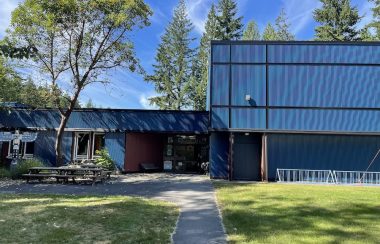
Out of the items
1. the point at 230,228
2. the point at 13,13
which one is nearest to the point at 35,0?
the point at 13,13

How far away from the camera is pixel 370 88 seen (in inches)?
785

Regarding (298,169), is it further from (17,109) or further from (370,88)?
(17,109)

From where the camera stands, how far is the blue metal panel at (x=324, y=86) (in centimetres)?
1994

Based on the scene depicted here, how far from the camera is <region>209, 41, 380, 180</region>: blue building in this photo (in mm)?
19875

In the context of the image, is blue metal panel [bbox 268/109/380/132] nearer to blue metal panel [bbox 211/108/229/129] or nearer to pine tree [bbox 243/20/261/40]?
blue metal panel [bbox 211/108/229/129]

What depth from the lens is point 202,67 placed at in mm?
44344

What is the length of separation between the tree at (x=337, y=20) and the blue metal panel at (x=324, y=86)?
73.0ft

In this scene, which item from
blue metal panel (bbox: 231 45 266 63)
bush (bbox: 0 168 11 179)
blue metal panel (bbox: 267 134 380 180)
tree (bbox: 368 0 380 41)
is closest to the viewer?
bush (bbox: 0 168 11 179)

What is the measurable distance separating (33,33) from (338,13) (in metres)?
33.7

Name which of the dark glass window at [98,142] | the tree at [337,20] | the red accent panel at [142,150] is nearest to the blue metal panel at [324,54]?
the red accent panel at [142,150]

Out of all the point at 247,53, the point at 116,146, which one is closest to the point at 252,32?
the point at 247,53

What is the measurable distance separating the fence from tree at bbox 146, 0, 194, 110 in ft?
80.0

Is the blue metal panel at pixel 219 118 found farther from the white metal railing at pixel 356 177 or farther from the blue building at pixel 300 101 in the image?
the white metal railing at pixel 356 177

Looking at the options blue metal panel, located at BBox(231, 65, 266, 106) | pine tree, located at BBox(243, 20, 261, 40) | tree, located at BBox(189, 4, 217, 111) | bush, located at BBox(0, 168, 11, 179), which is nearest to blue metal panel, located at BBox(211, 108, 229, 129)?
blue metal panel, located at BBox(231, 65, 266, 106)
